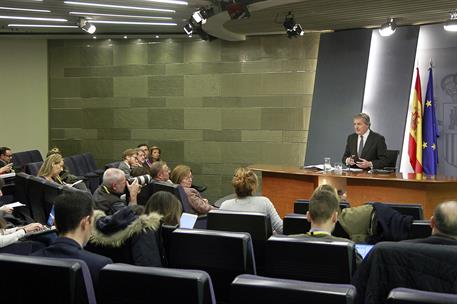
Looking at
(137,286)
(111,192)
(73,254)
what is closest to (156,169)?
(111,192)

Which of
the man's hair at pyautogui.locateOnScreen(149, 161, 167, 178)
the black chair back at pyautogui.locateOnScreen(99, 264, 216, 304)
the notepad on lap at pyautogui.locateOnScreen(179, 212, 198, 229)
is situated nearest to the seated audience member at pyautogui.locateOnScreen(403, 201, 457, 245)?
the black chair back at pyautogui.locateOnScreen(99, 264, 216, 304)

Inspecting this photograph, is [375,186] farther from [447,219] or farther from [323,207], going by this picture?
[447,219]

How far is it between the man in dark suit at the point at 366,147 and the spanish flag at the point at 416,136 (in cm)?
179

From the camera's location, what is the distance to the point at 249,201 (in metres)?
4.75

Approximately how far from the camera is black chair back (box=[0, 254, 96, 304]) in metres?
2.17

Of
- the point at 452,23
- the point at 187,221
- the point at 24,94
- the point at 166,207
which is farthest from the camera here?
the point at 24,94

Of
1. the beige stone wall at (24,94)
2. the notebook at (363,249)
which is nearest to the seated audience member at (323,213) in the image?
the notebook at (363,249)

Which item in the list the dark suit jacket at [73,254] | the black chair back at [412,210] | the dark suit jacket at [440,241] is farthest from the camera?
the black chair back at [412,210]

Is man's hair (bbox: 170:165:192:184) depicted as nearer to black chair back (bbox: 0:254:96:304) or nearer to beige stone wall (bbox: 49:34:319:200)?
black chair back (bbox: 0:254:96:304)

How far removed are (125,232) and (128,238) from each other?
0.06 m

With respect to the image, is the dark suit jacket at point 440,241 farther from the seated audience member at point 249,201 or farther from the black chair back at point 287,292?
the seated audience member at point 249,201

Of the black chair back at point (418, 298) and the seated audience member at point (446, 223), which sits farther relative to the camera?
the seated audience member at point (446, 223)

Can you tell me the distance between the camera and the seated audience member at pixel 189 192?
570 centimetres

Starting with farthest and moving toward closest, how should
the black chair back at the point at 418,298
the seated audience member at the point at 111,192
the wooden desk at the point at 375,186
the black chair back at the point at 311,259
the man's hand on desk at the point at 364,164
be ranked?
the man's hand on desk at the point at 364,164
the wooden desk at the point at 375,186
the seated audience member at the point at 111,192
the black chair back at the point at 311,259
the black chair back at the point at 418,298
